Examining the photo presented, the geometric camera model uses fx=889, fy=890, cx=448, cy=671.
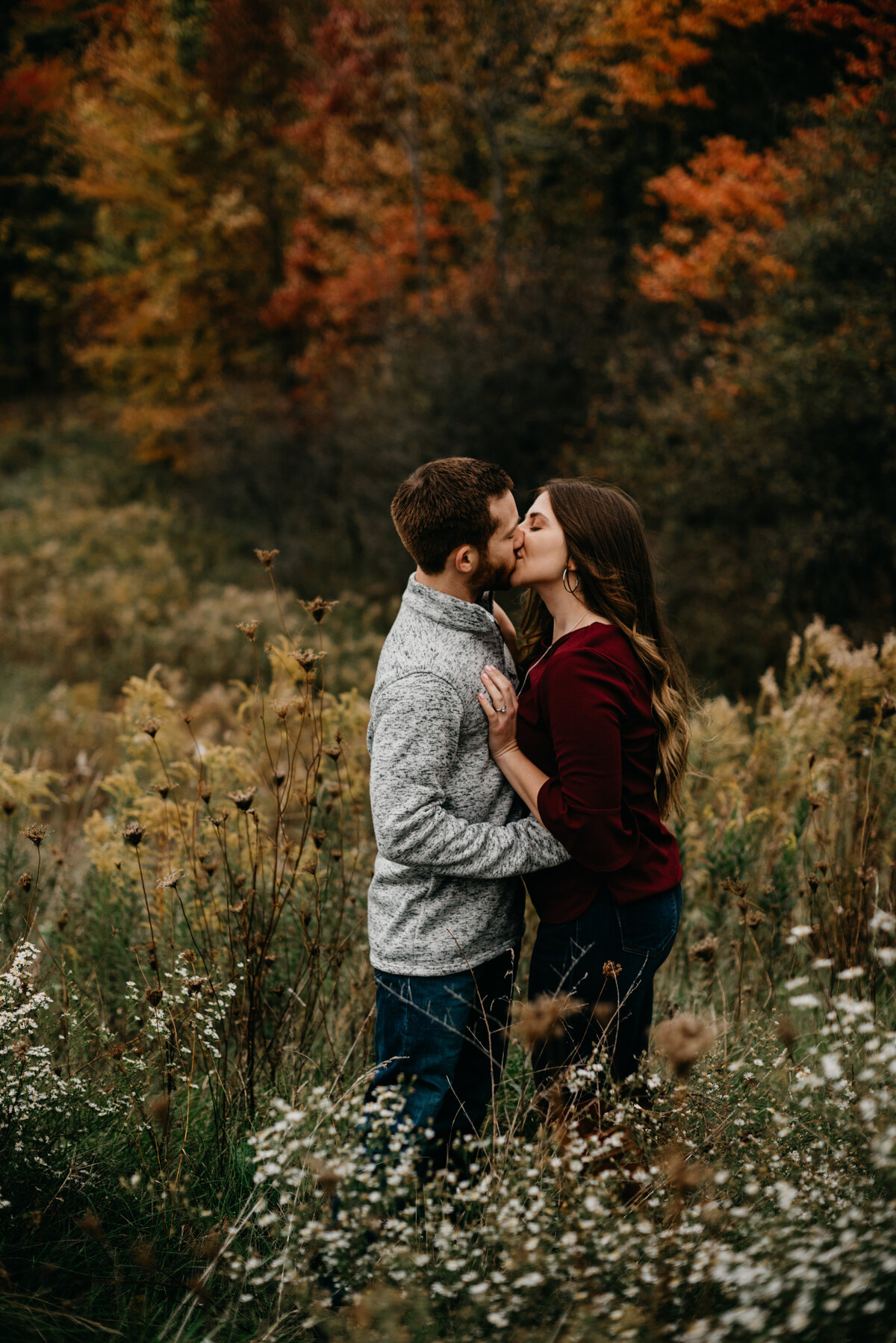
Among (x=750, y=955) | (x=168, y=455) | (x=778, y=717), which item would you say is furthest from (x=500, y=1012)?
(x=168, y=455)

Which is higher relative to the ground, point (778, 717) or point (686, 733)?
point (686, 733)

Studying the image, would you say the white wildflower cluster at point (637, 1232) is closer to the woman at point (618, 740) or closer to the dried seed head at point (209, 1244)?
the dried seed head at point (209, 1244)

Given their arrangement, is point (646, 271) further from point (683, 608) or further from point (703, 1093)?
point (703, 1093)

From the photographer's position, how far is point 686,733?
2301mm

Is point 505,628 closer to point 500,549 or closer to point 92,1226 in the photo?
point 500,549

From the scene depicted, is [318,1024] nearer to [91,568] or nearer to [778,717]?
[778,717]

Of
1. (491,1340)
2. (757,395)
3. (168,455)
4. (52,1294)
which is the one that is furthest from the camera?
(168,455)

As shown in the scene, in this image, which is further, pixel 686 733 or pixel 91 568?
pixel 91 568

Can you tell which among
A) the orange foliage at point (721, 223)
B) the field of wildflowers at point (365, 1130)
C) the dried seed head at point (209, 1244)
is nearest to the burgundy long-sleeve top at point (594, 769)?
the field of wildflowers at point (365, 1130)

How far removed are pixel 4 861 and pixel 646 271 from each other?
12681 millimetres

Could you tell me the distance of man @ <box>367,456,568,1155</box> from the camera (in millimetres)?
2020

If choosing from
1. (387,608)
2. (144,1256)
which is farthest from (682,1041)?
(387,608)

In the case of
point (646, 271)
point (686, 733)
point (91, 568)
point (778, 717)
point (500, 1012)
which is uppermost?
point (646, 271)

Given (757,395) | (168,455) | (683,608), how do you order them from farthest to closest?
(168,455) < (683,608) < (757,395)
